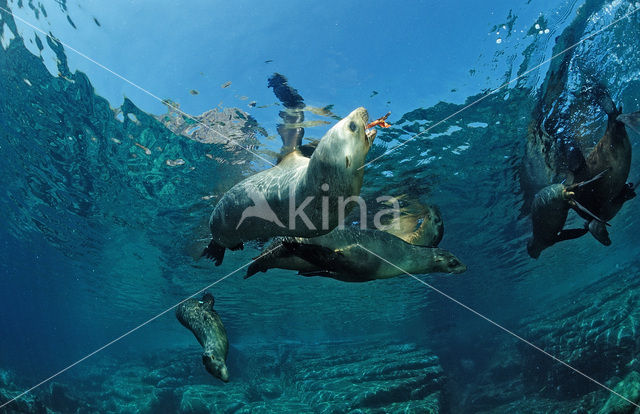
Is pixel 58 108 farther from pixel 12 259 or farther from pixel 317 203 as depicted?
pixel 12 259

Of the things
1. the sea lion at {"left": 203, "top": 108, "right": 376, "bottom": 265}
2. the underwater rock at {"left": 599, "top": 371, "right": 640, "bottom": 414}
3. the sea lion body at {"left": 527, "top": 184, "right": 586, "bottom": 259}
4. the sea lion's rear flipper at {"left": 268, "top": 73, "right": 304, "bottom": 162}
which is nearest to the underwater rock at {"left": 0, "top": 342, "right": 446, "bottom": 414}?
the underwater rock at {"left": 599, "top": 371, "right": 640, "bottom": 414}

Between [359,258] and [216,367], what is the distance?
219cm

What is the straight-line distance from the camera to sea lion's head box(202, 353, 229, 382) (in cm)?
359

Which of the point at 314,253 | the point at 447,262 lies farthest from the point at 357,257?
the point at 447,262

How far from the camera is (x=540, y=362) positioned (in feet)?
51.2

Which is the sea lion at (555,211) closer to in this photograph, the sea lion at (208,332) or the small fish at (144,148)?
the sea lion at (208,332)

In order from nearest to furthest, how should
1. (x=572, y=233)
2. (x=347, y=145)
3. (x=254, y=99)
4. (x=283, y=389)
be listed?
(x=347, y=145), (x=572, y=233), (x=254, y=99), (x=283, y=389)

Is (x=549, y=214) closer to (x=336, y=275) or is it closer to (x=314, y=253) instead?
(x=336, y=275)

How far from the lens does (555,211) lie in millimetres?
5348

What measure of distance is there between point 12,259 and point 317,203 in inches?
1306

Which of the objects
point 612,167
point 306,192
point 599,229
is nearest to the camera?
point 306,192

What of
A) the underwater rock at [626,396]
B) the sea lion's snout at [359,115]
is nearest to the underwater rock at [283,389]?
the underwater rock at [626,396]

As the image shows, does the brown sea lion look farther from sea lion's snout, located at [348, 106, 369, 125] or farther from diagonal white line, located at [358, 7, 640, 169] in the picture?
diagonal white line, located at [358, 7, 640, 169]

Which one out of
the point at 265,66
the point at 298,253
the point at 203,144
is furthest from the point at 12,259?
the point at 298,253
